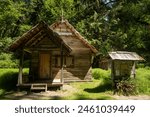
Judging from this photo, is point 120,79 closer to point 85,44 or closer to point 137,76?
point 137,76

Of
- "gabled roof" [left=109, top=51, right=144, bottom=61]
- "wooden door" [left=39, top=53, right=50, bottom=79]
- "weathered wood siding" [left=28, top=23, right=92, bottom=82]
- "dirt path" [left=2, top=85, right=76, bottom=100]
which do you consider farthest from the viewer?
"weathered wood siding" [left=28, top=23, right=92, bottom=82]

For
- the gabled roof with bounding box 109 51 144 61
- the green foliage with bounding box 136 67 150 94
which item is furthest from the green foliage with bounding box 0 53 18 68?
the green foliage with bounding box 136 67 150 94

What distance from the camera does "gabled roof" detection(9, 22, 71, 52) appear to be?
2400cm

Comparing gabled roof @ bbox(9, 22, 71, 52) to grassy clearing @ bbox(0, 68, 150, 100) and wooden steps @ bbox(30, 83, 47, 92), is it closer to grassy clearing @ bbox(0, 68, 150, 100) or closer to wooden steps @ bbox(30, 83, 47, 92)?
grassy clearing @ bbox(0, 68, 150, 100)

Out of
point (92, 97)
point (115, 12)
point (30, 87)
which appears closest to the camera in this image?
point (92, 97)

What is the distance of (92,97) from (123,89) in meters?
2.50

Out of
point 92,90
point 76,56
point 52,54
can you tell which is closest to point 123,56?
point 92,90

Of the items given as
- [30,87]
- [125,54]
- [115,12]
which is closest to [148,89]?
[125,54]

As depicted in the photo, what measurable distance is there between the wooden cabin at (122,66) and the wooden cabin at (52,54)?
3863 millimetres

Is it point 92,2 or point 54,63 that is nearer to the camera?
point 54,63

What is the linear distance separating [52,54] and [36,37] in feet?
15.4

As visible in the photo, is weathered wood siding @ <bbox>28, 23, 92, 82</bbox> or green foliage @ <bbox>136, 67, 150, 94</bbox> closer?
green foliage @ <bbox>136, 67, 150, 94</bbox>

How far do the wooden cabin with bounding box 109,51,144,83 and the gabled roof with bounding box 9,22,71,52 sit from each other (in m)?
3.96

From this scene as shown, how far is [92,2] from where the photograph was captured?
49625mm
